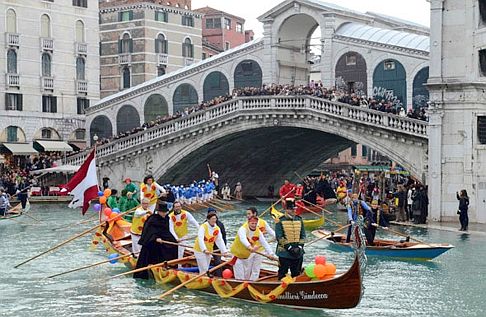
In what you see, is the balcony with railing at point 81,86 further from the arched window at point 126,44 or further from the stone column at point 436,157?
the stone column at point 436,157

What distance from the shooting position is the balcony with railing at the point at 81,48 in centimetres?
5462

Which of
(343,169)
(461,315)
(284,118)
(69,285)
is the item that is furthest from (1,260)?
(343,169)

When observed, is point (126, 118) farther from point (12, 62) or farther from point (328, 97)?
point (328, 97)

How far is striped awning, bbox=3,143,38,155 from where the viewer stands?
2008 inches

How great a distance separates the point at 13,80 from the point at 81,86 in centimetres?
458

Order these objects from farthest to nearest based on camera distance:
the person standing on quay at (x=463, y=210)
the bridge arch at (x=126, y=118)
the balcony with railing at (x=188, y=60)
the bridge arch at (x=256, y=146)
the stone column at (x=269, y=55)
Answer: the balcony with railing at (x=188, y=60) → the bridge arch at (x=126, y=118) → the stone column at (x=269, y=55) → the bridge arch at (x=256, y=146) → the person standing on quay at (x=463, y=210)

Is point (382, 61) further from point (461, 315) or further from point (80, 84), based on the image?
point (461, 315)

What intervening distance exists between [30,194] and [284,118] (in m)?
12.3

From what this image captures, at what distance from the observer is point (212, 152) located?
48188 mm

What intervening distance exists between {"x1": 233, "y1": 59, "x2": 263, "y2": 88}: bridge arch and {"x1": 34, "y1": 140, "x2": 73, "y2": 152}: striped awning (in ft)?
30.7

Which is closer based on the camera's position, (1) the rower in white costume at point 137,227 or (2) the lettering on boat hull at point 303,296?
(2) the lettering on boat hull at point 303,296

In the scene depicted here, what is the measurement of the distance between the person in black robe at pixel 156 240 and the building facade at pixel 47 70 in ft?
106

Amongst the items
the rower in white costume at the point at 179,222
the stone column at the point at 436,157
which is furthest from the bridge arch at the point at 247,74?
the rower in white costume at the point at 179,222

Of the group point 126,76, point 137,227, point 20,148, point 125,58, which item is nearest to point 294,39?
point 20,148
